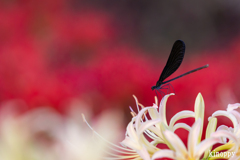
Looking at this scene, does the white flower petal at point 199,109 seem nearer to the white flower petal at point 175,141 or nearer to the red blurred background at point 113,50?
the white flower petal at point 175,141

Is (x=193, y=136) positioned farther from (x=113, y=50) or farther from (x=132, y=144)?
(x=113, y=50)

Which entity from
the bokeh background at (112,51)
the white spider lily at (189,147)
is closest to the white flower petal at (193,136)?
the white spider lily at (189,147)

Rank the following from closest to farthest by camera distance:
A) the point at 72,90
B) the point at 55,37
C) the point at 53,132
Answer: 1. the point at 53,132
2. the point at 72,90
3. the point at 55,37

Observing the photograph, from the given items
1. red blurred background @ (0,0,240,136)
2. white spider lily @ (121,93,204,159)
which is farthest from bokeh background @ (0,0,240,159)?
white spider lily @ (121,93,204,159)

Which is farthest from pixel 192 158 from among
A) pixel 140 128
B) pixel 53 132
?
pixel 53 132

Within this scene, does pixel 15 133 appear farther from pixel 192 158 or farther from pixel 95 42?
pixel 95 42

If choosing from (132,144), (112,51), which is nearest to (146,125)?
(132,144)

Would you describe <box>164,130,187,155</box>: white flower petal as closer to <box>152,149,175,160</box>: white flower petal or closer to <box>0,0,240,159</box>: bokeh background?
<box>152,149,175,160</box>: white flower petal
